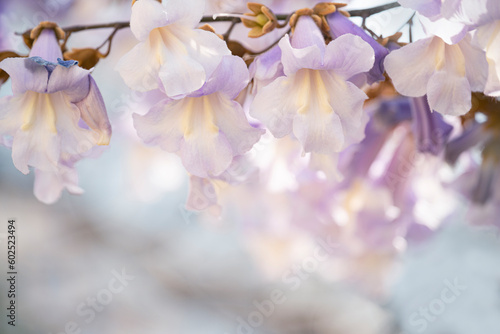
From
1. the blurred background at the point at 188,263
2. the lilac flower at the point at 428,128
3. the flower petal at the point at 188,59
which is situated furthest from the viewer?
the blurred background at the point at 188,263

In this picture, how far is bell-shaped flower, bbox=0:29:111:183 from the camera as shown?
0.22m

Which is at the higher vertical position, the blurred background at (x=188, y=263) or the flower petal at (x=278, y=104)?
the flower petal at (x=278, y=104)

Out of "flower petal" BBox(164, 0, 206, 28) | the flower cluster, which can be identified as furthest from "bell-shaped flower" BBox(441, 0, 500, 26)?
"flower petal" BBox(164, 0, 206, 28)

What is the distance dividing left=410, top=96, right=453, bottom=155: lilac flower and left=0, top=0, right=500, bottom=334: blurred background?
14 cm

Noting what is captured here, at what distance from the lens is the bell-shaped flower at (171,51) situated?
207mm

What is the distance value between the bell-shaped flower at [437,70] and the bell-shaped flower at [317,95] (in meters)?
0.02

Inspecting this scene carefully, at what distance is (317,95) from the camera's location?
0.23 metres

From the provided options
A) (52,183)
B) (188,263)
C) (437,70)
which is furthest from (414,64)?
(188,263)

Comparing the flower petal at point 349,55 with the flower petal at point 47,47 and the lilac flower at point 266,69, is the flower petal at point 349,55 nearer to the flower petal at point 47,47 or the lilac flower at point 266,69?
the lilac flower at point 266,69

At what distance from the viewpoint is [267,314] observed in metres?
0.79

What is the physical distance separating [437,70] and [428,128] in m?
0.15

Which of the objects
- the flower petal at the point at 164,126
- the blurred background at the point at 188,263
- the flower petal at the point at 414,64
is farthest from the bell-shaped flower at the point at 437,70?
the blurred background at the point at 188,263

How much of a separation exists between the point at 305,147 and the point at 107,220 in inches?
22.8

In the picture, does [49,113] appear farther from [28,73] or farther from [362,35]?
[362,35]
